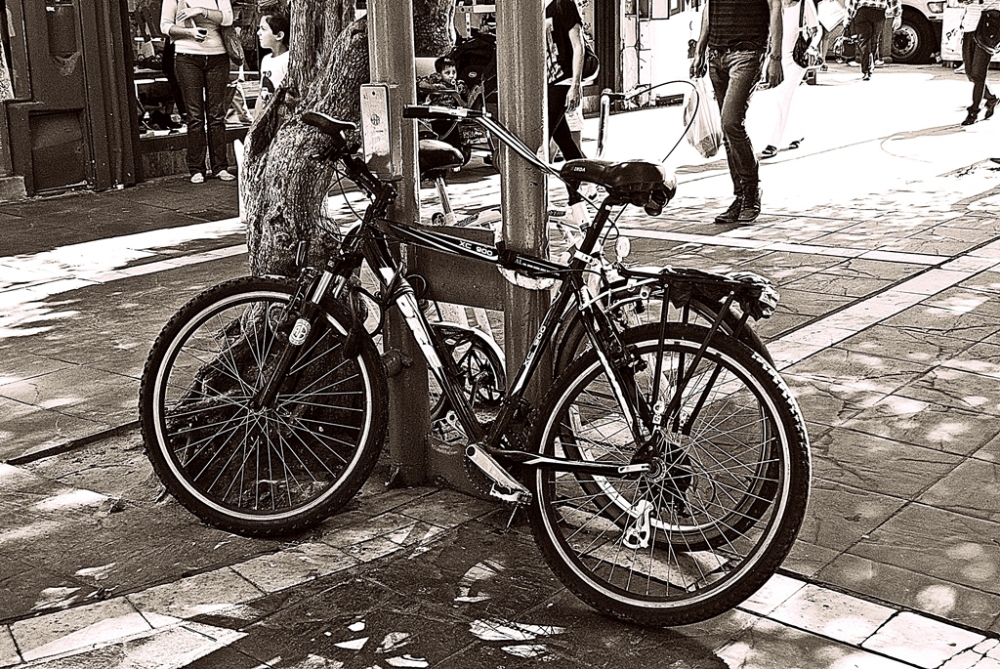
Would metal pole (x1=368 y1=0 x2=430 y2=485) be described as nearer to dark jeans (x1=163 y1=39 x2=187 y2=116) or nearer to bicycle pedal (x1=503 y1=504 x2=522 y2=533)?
bicycle pedal (x1=503 y1=504 x2=522 y2=533)

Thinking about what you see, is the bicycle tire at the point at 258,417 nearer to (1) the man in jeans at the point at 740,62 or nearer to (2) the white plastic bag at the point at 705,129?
(2) the white plastic bag at the point at 705,129

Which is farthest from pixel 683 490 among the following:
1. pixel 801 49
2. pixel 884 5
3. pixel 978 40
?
pixel 884 5

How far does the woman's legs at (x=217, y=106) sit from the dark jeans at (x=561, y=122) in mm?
3623

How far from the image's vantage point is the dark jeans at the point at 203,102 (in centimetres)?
1198

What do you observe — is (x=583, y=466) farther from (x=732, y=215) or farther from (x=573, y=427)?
(x=732, y=215)

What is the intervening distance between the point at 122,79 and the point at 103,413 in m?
6.93

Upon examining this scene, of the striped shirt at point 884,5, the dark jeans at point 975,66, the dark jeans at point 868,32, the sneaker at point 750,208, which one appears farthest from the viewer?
the striped shirt at point 884,5

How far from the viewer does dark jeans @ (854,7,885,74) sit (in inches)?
832

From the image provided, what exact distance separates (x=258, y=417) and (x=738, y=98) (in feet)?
19.1

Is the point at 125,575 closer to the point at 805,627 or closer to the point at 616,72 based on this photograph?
the point at 805,627

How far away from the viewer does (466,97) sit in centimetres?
802

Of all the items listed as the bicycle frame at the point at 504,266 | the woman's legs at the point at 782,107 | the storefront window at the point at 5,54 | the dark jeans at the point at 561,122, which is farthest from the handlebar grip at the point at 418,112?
the woman's legs at the point at 782,107

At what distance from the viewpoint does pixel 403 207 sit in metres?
4.45

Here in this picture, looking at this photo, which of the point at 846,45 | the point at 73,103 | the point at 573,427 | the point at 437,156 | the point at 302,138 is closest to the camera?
the point at 573,427
